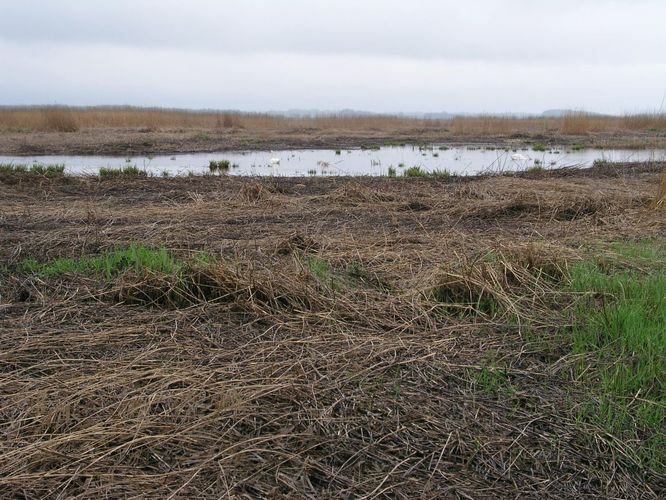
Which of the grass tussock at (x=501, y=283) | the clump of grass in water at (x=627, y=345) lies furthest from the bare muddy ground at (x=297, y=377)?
the clump of grass in water at (x=627, y=345)

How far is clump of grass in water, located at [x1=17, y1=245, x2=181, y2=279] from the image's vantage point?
4273mm

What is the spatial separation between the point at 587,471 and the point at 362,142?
24282 mm

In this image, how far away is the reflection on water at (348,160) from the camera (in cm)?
1444

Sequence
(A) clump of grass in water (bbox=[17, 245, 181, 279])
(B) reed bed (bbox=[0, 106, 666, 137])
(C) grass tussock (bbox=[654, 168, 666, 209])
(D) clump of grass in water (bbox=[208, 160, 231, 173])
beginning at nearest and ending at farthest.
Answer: (A) clump of grass in water (bbox=[17, 245, 181, 279]) → (C) grass tussock (bbox=[654, 168, 666, 209]) → (D) clump of grass in water (bbox=[208, 160, 231, 173]) → (B) reed bed (bbox=[0, 106, 666, 137])

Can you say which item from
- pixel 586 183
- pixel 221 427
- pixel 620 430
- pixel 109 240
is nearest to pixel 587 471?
pixel 620 430

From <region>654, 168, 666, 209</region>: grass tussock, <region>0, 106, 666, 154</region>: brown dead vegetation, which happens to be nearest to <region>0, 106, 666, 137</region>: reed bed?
<region>0, 106, 666, 154</region>: brown dead vegetation

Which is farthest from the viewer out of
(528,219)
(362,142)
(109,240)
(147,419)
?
(362,142)

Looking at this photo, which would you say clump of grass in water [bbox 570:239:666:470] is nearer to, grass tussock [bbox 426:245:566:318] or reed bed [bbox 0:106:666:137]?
grass tussock [bbox 426:245:566:318]

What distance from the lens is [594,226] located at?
20.7ft

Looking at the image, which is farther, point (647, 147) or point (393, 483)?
point (647, 147)

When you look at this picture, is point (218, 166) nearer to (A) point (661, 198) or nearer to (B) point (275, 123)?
(A) point (661, 198)

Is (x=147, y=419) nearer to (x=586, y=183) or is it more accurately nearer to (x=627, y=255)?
(x=627, y=255)

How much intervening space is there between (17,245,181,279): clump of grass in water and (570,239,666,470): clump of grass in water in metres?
2.80

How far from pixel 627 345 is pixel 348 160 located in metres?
15.2
